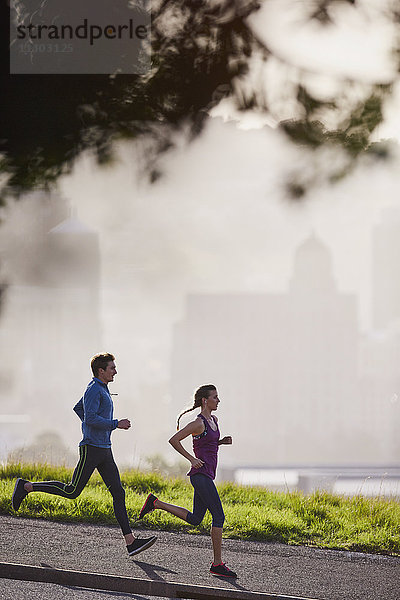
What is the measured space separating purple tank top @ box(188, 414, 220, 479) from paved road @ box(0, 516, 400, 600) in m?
0.90

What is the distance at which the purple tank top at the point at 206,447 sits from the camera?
7.32 m

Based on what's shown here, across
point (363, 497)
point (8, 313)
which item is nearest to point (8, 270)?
point (8, 313)

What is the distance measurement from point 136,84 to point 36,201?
2.45m

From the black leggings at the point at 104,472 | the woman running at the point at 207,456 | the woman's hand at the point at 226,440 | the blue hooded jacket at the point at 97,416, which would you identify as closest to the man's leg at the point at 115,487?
the black leggings at the point at 104,472

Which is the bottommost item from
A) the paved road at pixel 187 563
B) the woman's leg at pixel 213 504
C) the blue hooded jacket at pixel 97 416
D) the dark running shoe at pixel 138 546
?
the paved road at pixel 187 563

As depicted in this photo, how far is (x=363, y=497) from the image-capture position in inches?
458

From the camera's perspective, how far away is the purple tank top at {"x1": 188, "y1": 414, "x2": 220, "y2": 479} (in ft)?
24.0

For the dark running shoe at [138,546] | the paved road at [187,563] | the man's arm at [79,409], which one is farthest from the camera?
the man's arm at [79,409]

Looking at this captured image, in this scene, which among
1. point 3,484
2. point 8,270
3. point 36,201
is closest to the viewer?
point 3,484

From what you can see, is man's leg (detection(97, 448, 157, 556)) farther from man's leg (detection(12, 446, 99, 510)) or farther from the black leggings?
man's leg (detection(12, 446, 99, 510))

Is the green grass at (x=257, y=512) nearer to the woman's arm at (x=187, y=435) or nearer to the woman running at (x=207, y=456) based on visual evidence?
the woman running at (x=207, y=456)

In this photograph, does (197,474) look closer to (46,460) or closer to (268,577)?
(268,577)

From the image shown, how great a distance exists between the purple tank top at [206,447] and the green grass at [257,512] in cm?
266

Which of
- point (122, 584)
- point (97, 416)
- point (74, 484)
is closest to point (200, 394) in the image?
point (97, 416)
